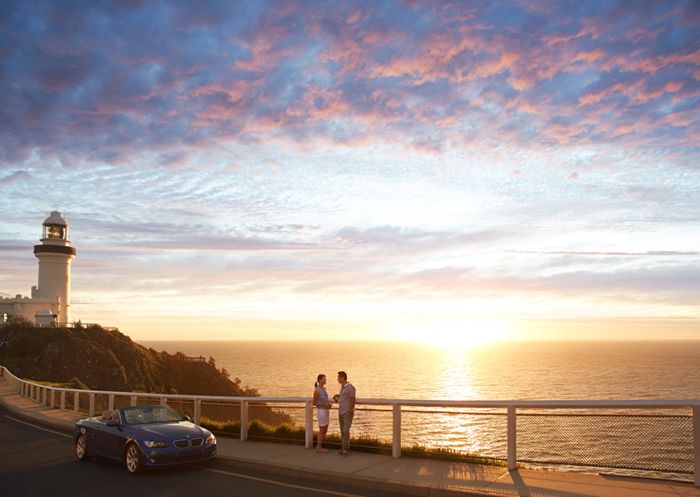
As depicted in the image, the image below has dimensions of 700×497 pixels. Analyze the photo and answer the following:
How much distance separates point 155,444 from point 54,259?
214 ft

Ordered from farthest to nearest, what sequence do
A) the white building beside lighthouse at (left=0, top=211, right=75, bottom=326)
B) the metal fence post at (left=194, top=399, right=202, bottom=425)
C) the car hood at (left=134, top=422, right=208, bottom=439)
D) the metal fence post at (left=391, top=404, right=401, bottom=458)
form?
the white building beside lighthouse at (left=0, top=211, right=75, bottom=326)
the metal fence post at (left=194, top=399, right=202, bottom=425)
the car hood at (left=134, top=422, right=208, bottom=439)
the metal fence post at (left=391, top=404, right=401, bottom=458)

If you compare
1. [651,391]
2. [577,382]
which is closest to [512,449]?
[651,391]

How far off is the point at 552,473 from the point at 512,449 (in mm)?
734

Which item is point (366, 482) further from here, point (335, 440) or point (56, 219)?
point (56, 219)

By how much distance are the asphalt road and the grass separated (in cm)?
220

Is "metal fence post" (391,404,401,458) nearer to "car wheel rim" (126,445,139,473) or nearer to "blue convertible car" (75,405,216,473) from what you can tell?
"blue convertible car" (75,405,216,473)

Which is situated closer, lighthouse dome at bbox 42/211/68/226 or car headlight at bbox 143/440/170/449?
car headlight at bbox 143/440/170/449

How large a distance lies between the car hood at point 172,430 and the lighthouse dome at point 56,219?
64.9 metres

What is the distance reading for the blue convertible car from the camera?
11695 millimetres

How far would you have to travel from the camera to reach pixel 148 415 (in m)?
13.0

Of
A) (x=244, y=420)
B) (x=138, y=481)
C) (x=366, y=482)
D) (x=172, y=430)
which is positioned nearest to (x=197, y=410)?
(x=244, y=420)

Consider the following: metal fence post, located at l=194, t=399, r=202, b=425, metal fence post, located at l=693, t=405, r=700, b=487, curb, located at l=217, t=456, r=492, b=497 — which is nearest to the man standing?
curb, located at l=217, t=456, r=492, b=497

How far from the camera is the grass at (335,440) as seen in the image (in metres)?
11.5

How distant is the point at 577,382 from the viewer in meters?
98.4
